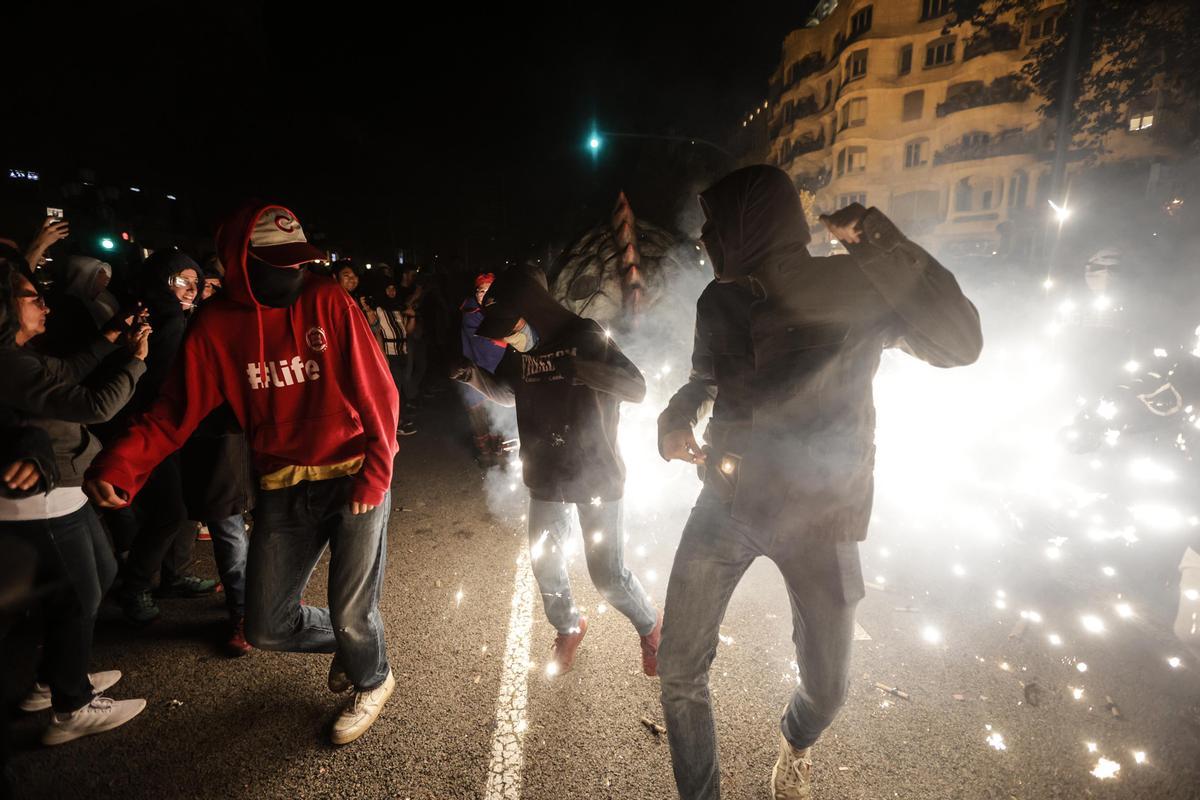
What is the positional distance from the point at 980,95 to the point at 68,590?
51639mm

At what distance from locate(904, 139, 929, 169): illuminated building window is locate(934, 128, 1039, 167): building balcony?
85 cm

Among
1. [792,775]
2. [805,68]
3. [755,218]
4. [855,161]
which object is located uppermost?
[805,68]

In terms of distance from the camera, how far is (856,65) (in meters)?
41.5

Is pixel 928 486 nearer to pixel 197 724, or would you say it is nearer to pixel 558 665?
pixel 558 665

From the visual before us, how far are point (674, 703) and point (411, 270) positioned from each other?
34.3 feet

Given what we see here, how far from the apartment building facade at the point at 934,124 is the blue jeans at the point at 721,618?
4108 cm

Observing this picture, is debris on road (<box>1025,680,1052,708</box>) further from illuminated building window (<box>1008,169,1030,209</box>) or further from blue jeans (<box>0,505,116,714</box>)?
illuminated building window (<box>1008,169,1030,209</box>)

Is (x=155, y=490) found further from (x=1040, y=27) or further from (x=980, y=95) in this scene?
(x=1040, y=27)

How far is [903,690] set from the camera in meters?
3.24

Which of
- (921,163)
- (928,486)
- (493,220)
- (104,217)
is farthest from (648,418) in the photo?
(921,163)

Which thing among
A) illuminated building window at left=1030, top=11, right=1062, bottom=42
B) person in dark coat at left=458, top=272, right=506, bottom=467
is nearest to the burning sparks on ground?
person in dark coat at left=458, top=272, right=506, bottom=467

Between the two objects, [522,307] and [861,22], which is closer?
[522,307]

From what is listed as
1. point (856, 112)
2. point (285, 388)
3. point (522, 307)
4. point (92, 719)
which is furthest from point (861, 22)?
point (92, 719)

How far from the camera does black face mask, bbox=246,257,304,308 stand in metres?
2.54
